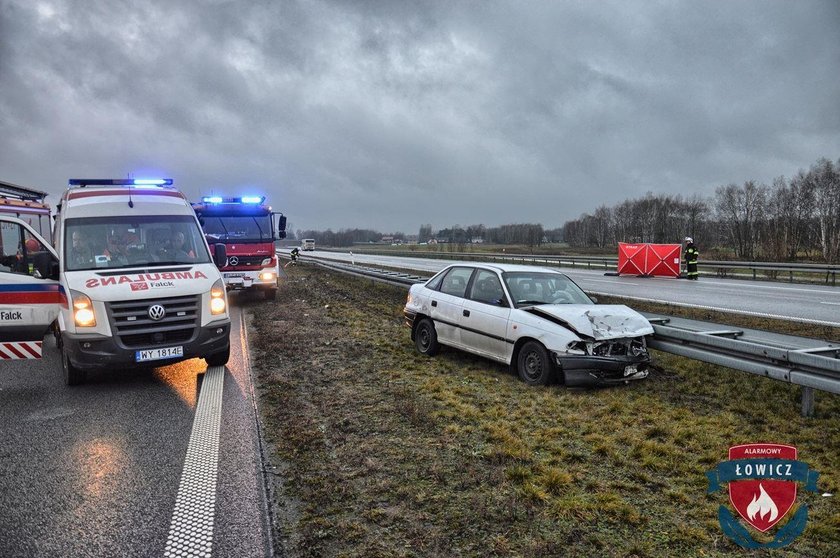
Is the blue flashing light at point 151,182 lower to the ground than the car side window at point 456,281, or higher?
higher

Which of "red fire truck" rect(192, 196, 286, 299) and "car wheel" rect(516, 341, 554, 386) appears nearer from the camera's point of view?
"car wheel" rect(516, 341, 554, 386)

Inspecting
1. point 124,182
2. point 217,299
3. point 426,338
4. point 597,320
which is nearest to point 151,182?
point 124,182

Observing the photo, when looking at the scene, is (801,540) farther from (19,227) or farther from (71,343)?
(19,227)

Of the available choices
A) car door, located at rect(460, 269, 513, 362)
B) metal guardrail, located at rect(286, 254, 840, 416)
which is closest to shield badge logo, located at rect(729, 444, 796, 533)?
metal guardrail, located at rect(286, 254, 840, 416)

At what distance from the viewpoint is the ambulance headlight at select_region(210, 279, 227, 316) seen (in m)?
7.32

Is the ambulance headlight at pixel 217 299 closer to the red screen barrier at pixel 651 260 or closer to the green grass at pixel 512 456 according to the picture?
the green grass at pixel 512 456

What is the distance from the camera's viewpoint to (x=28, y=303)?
7.39m

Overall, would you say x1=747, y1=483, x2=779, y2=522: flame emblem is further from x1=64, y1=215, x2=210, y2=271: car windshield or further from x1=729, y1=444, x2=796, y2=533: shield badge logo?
x1=64, y1=215, x2=210, y2=271: car windshield

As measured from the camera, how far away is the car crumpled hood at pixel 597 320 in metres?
6.32

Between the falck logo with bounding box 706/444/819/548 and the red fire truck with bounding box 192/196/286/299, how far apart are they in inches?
571

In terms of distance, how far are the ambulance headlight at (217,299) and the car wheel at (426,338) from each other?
10.1 feet

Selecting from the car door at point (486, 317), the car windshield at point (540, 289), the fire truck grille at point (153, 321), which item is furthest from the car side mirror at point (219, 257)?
the car windshield at point (540, 289)

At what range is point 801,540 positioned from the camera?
10.6 ft

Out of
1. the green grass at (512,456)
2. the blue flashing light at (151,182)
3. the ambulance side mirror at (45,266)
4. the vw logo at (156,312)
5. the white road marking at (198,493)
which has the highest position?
the blue flashing light at (151,182)
